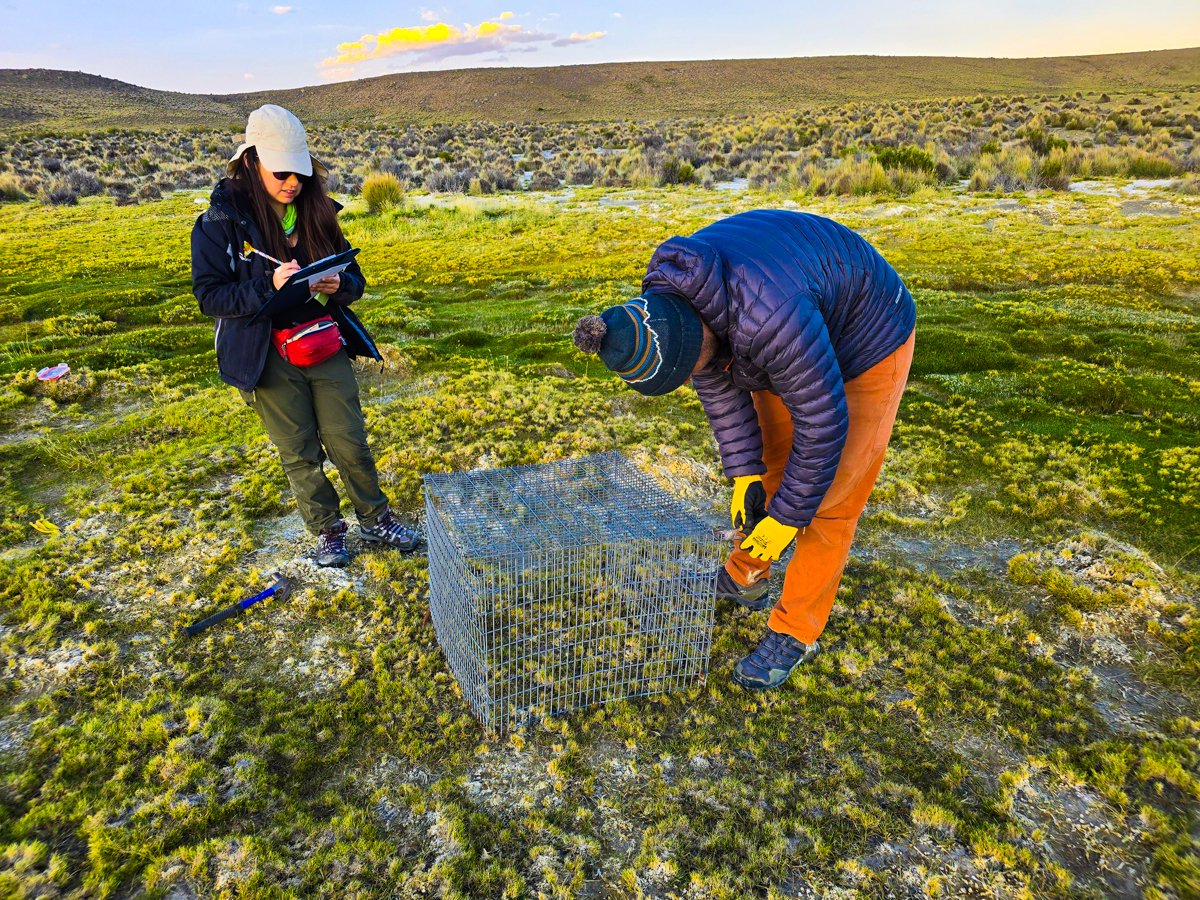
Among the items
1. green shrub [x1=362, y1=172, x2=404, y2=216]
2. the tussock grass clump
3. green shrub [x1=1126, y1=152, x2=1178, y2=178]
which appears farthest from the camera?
the tussock grass clump

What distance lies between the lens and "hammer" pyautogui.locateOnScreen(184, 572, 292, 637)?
3.52 meters

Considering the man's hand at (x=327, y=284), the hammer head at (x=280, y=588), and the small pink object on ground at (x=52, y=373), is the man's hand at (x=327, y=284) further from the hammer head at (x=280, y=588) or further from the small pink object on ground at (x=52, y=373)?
the small pink object on ground at (x=52, y=373)

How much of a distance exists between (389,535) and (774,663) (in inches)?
97.8

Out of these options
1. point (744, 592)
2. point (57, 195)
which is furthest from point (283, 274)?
point (57, 195)

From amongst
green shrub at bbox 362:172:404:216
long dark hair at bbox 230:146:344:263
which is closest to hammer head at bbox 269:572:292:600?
long dark hair at bbox 230:146:344:263

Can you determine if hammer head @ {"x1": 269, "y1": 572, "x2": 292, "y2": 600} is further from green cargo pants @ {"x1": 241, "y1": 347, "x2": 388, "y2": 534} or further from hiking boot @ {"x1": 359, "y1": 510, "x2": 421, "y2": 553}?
hiking boot @ {"x1": 359, "y1": 510, "x2": 421, "y2": 553}

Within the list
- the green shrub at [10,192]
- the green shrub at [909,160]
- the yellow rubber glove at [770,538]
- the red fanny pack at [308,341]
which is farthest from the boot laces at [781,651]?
the green shrub at [10,192]

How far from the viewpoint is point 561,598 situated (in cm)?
339

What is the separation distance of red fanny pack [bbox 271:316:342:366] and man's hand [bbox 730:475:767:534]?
2311 millimetres

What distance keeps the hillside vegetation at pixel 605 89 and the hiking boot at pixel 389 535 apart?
171ft

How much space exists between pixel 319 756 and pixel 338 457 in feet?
5.64

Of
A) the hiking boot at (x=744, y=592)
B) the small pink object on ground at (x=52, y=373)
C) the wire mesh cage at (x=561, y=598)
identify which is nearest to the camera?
the wire mesh cage at (x=561, y=598)

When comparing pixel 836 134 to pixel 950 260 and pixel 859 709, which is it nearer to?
pixel 950 260

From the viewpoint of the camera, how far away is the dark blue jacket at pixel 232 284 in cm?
319
